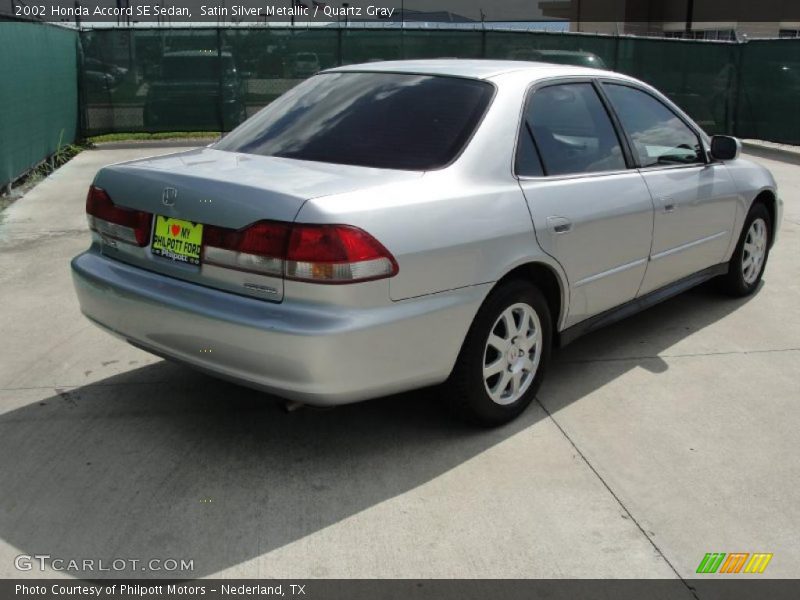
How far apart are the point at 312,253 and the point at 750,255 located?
3.94 metres

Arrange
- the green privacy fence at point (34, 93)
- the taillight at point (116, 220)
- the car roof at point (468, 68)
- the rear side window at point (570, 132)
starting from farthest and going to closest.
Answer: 1. the green privacy fence at point (34, 93)
2. the car roof at point (468, 68)
3. the rear side window at point (570, 132)
4. the taillight at point (116, 220)

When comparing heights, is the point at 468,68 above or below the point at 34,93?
above

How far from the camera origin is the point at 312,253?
305 cm

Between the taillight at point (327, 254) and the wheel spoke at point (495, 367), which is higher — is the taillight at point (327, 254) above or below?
above

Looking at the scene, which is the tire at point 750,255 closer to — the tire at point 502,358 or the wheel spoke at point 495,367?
the tire at point 502,358

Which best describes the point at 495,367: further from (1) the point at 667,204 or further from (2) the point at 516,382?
(1) the point at 667,204

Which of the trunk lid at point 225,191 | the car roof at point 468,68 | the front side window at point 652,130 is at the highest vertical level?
the car roof at point 468,68

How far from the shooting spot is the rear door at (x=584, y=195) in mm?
3879

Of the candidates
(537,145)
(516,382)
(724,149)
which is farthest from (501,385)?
(724,149)

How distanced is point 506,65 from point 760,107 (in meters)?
13.0

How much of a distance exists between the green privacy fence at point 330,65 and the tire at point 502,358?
12.2 meters

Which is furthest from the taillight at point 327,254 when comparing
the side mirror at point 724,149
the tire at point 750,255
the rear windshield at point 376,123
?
the tire at point 750,255

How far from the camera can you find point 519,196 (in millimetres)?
3705

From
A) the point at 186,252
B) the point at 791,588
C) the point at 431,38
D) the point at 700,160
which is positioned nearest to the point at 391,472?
the point at 186,252
